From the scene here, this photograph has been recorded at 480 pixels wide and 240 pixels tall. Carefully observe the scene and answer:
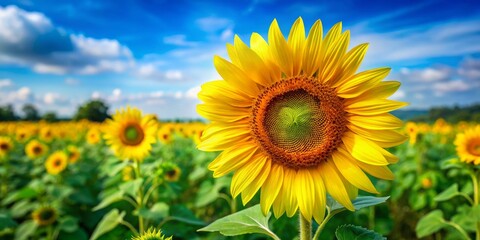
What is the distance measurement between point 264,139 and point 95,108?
4201cm

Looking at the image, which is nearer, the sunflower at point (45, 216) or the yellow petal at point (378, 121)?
the yellow petal at point (378, 121)

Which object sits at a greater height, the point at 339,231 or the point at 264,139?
the point at 264,139

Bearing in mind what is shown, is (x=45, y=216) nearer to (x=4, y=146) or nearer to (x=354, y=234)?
(x=4, y=146)

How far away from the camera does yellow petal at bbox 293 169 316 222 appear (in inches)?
65.4

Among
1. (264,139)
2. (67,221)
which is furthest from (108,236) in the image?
(264,139)

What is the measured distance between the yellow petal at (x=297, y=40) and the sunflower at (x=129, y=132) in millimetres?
2901

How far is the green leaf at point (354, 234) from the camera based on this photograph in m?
1.64

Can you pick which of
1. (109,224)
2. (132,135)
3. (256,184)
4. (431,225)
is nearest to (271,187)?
(256,184)

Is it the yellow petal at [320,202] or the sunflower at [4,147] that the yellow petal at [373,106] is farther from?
the sunflower at [4,147]

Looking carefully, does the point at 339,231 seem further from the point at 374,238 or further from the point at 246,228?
the point at 246,228

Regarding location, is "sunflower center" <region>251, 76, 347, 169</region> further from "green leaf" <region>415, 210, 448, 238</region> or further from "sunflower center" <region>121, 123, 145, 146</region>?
"sunflower center" <region>121, 123, 145, 146</region>

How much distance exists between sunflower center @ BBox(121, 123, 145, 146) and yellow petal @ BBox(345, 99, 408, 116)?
10.4 feet

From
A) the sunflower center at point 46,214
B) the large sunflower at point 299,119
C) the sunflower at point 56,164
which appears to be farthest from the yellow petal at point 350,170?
the sunflower at point 56,164

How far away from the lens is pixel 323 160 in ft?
5.75
